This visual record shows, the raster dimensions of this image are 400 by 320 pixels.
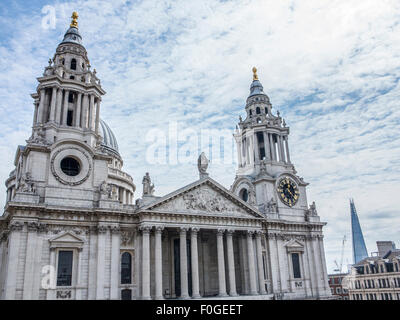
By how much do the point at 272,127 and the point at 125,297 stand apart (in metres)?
33.5

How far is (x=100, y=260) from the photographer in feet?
124

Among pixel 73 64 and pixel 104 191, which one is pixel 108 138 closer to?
pixel 73 64

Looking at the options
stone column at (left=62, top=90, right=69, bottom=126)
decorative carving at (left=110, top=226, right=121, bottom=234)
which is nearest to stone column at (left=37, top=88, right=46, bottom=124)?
stone column at (left=62, top=90, right=69, bottom=126)

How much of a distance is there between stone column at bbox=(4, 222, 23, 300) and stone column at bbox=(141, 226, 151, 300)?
1192 cm

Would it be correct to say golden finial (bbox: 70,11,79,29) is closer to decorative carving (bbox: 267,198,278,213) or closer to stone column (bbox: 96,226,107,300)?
stone column (bbox: 96,226,107,300)

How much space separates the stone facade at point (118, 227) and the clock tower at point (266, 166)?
255 mm

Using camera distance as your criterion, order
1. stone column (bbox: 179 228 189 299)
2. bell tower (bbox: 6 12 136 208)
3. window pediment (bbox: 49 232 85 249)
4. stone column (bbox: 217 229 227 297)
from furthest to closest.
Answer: stone column (bbox: 217 229 227 297), stone column (bbox: 179 228 189 299), bell tower (bbox: 6 12 136 208), window pediment (bbox: 49 232 85 249)

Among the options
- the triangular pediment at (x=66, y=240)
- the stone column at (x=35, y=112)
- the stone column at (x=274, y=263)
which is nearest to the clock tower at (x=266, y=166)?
the stone column at (x=274, y=263)

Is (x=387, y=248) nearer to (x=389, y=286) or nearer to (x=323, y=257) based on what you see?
(x=389, y=286)

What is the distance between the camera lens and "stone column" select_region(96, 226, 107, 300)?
1456 inches

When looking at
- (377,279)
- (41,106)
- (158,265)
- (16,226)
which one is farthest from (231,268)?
(377,279)

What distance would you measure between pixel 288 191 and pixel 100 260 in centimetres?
2921

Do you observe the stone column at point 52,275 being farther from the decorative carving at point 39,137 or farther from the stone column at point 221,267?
the stone column at point 221,267
